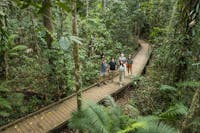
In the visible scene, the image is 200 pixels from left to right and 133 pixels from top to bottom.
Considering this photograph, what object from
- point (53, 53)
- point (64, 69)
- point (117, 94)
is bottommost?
point (117, 94)

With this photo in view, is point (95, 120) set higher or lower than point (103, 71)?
higher

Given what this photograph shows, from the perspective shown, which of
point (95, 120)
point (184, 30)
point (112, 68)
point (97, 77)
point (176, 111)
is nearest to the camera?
point (95, 120)

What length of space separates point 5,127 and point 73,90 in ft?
12.3

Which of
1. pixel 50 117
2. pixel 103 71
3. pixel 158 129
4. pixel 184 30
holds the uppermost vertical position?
pixel 184 30

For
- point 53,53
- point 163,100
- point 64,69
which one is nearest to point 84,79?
point 64,69

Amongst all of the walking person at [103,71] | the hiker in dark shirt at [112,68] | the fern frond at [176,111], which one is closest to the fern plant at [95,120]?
the fern frond at [176,111]

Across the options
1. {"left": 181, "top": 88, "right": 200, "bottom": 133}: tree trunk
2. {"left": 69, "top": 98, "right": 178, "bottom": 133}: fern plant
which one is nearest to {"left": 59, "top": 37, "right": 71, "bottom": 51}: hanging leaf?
{"left": 181, "top": 88, "right": 200, "bottom": 133}: tree trunk

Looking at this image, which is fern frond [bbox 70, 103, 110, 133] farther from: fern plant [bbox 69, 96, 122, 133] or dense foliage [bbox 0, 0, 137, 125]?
dense foliage [bbox 0, 0, 137, 125]

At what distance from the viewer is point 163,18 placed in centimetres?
1599

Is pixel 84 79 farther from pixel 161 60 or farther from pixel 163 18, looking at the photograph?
pixel 163 18

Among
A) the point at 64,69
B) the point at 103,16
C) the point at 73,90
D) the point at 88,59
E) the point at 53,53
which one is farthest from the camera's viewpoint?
the point at 103,16

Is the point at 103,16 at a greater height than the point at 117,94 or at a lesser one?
greater

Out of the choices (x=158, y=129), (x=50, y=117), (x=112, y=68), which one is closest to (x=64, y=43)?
(x=158, y=129)

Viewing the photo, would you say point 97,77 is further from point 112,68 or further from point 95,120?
point 95,120
